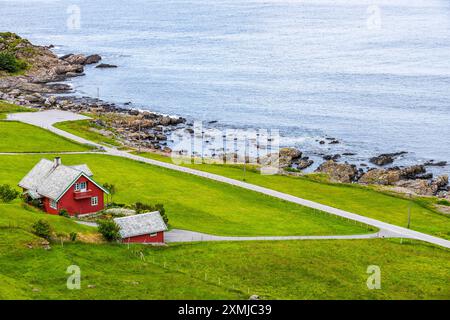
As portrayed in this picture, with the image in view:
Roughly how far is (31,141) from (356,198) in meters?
62.1

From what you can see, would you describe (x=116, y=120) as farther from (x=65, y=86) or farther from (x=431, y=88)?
(x=431, y=88)

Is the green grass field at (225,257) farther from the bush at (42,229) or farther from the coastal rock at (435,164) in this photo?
the coastal rock at (435,164)

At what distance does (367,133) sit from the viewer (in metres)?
154

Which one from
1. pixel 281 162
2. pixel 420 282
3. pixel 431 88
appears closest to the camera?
pixel 420 282

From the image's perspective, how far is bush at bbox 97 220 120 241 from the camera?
70312 mm

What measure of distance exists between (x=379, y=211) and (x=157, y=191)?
32648mm

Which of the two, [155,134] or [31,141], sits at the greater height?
[31,141]

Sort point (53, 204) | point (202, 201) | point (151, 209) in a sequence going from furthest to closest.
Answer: point (202, 201)
point (151, 209)
point (53, 204)

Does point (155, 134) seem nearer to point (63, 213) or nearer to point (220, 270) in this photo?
point (63, 213)

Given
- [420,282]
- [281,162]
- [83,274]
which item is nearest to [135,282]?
[83,274]

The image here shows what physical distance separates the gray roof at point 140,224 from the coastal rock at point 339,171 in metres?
51.3

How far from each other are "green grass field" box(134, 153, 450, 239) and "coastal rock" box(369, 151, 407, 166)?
20085mm

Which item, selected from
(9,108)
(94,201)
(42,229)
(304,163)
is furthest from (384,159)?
(9,108)

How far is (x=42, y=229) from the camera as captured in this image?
66812 mm
